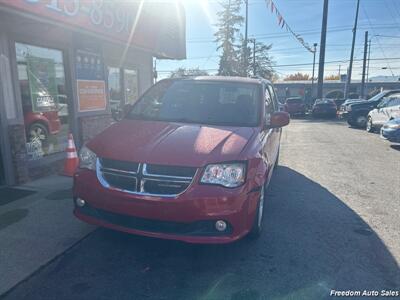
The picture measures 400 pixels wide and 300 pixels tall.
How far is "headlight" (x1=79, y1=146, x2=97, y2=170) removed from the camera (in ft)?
10.8

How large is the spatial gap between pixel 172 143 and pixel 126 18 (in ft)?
17.1

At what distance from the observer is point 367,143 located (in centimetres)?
1089

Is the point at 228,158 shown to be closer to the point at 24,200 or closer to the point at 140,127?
the point at 140,127

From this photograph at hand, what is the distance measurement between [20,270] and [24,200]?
1.99 metres

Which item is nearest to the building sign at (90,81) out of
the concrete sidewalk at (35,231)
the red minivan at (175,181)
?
the concrete sidewalk at (35,231)

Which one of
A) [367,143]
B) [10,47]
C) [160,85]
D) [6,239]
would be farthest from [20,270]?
[367,143]

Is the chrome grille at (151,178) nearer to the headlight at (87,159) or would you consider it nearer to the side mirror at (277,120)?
the headlight at (87,159)

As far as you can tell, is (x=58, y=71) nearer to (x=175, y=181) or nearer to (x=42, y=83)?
(x=42, y=83)

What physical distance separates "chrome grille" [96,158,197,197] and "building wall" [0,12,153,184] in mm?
3096

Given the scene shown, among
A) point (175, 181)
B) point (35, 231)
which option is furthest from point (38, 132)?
point (175, 181)

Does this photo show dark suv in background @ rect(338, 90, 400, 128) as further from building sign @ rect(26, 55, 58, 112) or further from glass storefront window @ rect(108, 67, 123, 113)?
building sign @ rect(26, 55, 58, 112)

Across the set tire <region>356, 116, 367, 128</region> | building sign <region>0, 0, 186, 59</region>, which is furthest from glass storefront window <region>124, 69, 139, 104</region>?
tire <region>356, 116, 367, 128</region>

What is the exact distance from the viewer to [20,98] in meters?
5.46

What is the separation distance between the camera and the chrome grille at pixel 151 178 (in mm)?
2898
